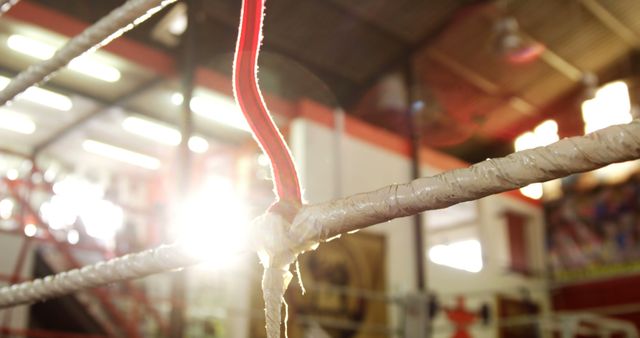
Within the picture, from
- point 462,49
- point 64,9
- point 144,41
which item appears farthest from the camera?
point 462,49

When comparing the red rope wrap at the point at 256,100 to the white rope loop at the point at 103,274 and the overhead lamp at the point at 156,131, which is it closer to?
the white rope loop at the point at 103,274

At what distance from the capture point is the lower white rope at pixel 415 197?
43 centimetres

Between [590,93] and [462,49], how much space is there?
1.65 metres

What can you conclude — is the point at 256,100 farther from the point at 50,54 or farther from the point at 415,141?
the point at 415,141

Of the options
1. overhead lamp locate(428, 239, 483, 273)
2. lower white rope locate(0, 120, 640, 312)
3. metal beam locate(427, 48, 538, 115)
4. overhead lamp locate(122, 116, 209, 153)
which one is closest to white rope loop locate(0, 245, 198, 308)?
lower white rope locate(0, 120, 640, 312)

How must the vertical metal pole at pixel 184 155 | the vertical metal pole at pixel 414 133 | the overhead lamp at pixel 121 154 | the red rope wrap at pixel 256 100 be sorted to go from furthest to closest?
the overhead lamp at pixel 121 154, the vertical metal pole at pixel 414 133, the vertical metal pole at pixel 184 155, the red rope wrap at pixel 256 100

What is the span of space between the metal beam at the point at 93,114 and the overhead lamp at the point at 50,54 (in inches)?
10.1

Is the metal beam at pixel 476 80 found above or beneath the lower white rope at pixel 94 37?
above

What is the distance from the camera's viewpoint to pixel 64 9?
4.96m

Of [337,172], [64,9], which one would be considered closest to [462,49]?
[337,172]

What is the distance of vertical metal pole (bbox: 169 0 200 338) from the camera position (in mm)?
3988

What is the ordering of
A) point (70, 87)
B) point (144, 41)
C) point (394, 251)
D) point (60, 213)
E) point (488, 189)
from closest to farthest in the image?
point (488, 189)
point (144, 41)
point (70, 87)
point (394, 251)
point (60, 213)

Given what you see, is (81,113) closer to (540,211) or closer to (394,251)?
(394,251)

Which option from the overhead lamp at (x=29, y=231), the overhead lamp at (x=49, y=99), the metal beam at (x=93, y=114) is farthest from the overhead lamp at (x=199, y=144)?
the overhead lamp at (x=29, y=231)
